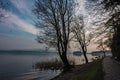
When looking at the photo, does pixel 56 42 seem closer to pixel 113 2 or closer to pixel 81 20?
pixel 113 2

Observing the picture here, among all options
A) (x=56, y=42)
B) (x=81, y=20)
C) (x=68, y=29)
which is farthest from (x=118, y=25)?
(x=81, y=20)

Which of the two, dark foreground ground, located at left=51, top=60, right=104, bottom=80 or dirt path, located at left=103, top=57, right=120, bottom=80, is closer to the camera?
dirt path, located at left=103, top=57, right=120, bottom=80

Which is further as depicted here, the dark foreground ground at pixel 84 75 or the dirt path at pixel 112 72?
the dark foreground ground at pixel 84 75

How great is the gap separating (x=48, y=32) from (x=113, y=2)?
12580 millimetres

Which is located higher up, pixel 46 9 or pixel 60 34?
pixel 46 9

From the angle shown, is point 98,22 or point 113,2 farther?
point 98,22

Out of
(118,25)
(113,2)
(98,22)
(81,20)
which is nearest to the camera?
(113,2)

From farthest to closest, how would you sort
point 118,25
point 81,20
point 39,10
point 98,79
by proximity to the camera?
1. point 81,20
2. point 39,10
3. point 118,25
4. point 98,79

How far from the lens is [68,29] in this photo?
77.0ft

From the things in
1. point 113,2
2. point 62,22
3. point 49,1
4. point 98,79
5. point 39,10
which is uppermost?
point 49,1

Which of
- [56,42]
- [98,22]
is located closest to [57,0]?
[56,42]

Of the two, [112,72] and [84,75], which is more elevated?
[112,72]

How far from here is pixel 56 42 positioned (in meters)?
23.6

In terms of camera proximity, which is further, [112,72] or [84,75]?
[112,72]
